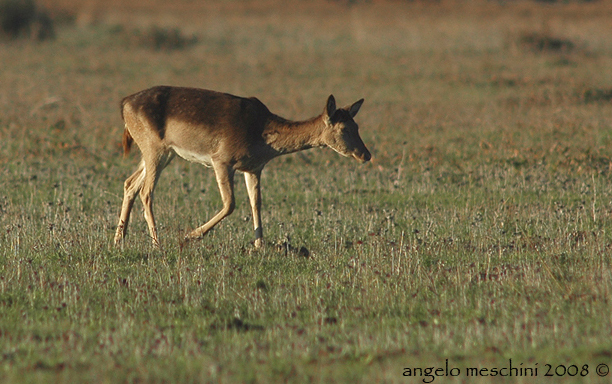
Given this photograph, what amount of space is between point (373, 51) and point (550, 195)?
70.7 ft

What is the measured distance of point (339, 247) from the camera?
919cm

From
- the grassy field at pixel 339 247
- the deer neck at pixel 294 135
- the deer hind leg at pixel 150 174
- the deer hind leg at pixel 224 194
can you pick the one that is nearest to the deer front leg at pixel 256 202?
the grassy field at pixel 339 247

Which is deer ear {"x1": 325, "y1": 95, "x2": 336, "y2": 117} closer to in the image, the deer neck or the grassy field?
the deer neck

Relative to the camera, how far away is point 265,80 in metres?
26.4

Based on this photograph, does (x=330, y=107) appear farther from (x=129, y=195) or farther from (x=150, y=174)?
(x=129, y=195)

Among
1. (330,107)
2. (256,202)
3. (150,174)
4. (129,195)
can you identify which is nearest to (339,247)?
(256,202)

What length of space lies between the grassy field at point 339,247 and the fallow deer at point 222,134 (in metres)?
0.74

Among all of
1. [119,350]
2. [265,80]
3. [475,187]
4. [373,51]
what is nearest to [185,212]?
[475,187]

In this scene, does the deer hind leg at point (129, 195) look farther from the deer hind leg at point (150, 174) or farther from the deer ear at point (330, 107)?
the deer ear at point (330, 107)

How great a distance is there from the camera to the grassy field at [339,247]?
18.9ft

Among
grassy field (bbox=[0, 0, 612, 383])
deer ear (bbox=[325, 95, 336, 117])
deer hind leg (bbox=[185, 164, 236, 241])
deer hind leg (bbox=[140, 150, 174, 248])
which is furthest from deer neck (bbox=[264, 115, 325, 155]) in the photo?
deer hind leg (bbox=[140, 150, 174, 248])

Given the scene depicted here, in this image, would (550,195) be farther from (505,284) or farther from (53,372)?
(53,372)

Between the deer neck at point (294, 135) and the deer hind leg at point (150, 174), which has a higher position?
the deer neck at point (294, 135)

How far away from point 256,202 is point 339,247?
4.20ft
